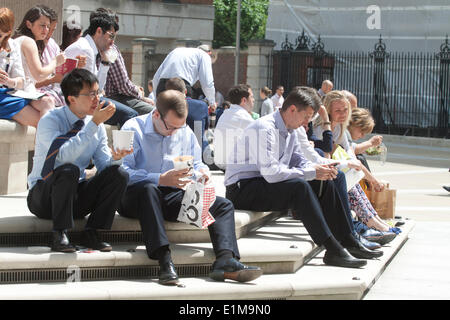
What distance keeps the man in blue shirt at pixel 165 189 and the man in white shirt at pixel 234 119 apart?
3.13m

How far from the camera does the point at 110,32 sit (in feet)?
26.2

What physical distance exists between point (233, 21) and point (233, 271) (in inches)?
1729

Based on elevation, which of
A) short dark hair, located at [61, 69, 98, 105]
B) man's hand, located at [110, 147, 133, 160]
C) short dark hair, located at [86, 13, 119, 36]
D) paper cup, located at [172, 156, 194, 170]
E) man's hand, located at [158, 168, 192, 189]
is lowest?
man's hand, located at [158, 168, 192, 189]

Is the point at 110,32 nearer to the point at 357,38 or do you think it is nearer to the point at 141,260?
the point at 141,260

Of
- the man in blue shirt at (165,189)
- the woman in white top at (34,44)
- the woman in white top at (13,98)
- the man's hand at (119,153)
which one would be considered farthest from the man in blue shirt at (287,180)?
the woman in white top at (34,44)

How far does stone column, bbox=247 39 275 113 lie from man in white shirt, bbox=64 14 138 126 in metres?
21.2

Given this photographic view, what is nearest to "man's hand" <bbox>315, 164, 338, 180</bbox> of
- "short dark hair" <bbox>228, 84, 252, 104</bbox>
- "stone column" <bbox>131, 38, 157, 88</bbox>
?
"short dark hair" <bbox>228, 84, 252, 104</bbox>

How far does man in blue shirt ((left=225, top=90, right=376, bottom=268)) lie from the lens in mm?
6352

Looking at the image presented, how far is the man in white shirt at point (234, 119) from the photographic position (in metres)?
9.39

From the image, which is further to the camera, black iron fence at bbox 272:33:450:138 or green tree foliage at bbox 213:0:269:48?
green tree foliage at bbox 213:0:269:48

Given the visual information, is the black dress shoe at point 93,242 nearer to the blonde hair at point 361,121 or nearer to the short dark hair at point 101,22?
the short dark hair at point 101,22

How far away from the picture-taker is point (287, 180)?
6500 mm

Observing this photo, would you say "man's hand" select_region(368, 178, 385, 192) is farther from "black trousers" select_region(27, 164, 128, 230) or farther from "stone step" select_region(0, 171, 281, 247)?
"black trousers" select_region(27, 164, 128, 230)

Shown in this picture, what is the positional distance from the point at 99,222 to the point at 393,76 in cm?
2109
